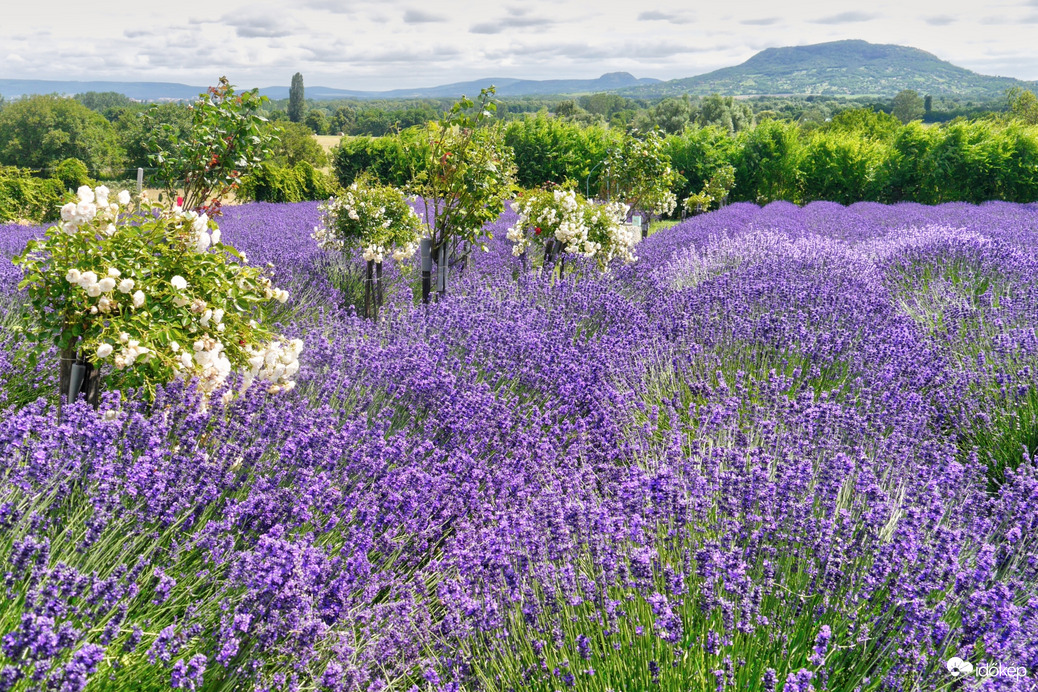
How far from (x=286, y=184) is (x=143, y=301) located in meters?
17.0

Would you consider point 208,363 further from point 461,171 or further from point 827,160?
point 827,160

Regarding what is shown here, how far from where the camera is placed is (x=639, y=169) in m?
12.9

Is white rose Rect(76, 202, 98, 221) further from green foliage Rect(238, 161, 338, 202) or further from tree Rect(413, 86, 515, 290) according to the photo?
green foliage Rect(238, 161, 338, 202)

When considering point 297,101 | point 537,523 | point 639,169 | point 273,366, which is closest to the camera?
point 537,523

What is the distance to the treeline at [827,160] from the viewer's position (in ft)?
62.4

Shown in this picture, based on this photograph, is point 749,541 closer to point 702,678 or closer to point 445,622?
point 702,678

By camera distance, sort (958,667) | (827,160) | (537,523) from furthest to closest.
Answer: (827,160), (537,523), (958,667)

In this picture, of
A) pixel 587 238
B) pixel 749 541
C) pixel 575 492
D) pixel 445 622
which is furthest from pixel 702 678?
pixel 587 238

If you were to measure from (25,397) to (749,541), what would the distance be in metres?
3.16

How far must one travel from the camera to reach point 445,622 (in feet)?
6.12

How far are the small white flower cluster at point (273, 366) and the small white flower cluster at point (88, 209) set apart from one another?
734 millimetres

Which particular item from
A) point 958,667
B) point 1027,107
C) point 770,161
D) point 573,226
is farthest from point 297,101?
point 958,667

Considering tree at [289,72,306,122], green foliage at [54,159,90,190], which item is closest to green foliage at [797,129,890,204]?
green foliage at [54,159,90,190]

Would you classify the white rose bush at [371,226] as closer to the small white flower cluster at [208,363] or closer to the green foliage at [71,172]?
the small white flower cluster at [208,363]
